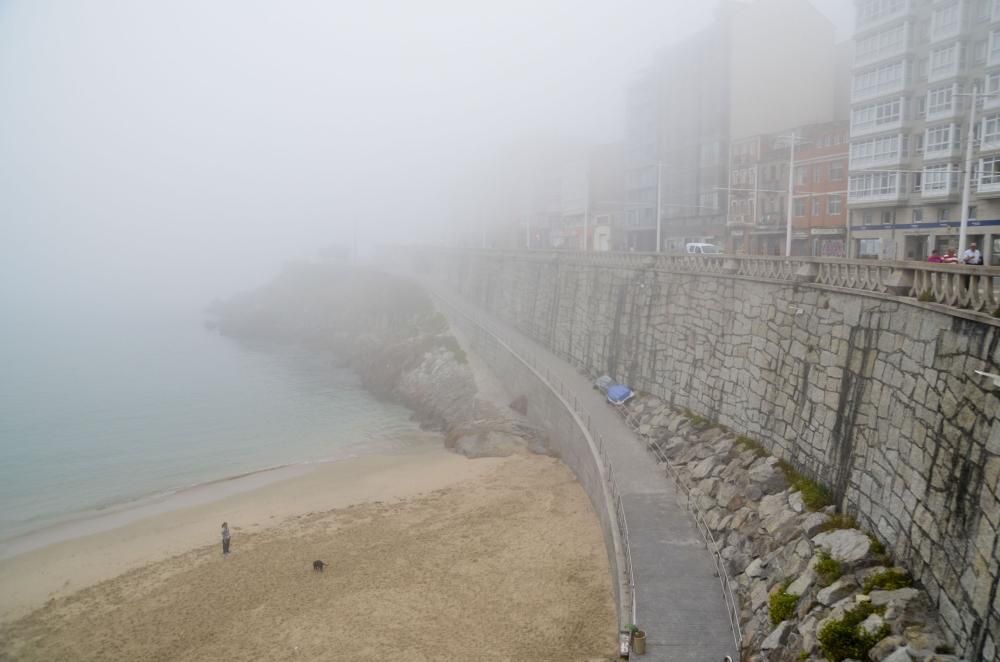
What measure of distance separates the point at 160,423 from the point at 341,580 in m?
31.0

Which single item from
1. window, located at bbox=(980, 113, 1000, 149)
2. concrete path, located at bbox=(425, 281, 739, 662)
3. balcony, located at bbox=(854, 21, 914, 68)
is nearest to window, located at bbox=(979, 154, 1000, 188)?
window, located at bbox=(980, 113, 1000, 149)

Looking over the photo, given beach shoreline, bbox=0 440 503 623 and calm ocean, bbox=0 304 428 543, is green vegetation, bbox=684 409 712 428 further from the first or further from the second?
calm ocean, bbox=0 304 428 543

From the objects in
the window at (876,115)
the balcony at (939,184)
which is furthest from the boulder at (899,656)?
the window at (876,115)

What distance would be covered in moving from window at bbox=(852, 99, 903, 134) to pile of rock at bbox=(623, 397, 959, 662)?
22.1 meters

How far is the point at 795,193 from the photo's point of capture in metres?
45.5

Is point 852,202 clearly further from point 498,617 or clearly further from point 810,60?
point 498,617

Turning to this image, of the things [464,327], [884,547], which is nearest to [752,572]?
[884,547]

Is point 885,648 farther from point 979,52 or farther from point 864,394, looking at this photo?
point 979,52

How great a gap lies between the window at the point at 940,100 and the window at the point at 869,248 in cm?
688

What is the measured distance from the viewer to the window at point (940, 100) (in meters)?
33.1

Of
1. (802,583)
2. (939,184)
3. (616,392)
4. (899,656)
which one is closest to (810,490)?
(802,583)

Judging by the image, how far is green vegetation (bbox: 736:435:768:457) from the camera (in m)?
22.2

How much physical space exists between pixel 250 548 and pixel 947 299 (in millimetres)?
23701

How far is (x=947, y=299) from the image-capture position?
47.2 ft
